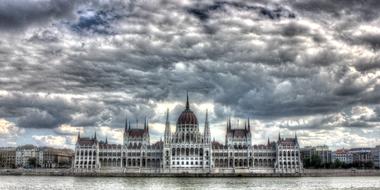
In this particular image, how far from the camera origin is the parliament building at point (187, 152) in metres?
157

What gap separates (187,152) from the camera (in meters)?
158

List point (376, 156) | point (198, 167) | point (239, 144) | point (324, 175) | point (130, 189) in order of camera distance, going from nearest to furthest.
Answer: point (130, 189) < point (324, 175) < point (198, 167) < point (239, 144) < point (376, 156)

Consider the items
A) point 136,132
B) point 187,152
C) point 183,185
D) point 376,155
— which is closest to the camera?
point 183,185

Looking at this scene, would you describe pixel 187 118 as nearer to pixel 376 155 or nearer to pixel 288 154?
pixel 288 154

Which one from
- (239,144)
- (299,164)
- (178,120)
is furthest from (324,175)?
(178,120)

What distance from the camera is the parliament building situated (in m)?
157

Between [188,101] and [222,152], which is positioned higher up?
[188,101]

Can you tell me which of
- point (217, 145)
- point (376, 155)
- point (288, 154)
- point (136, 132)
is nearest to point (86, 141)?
point (136, 132)

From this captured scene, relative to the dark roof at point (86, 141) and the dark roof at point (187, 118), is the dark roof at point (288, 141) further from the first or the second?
the dark roof at point (86, 141)

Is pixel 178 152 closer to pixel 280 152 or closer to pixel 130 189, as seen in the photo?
pixel 280 152

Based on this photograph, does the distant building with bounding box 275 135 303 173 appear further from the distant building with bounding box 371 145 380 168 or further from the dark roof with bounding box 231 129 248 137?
the distant building with bounding box 371 145 380 168

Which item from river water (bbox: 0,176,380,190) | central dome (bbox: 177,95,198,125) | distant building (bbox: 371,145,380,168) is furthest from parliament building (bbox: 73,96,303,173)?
river water (bbox: 0,176,380,190)

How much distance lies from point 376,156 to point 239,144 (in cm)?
6349

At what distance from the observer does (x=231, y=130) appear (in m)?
170
